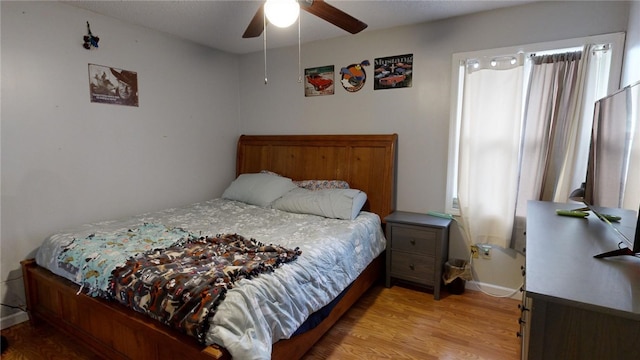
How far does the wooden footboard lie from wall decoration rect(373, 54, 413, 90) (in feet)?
5.88

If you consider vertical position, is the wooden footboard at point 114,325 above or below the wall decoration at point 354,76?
below

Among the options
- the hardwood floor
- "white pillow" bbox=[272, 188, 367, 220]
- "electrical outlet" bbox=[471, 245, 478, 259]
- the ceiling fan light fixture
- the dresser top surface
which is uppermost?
the ceiling fan light fixture

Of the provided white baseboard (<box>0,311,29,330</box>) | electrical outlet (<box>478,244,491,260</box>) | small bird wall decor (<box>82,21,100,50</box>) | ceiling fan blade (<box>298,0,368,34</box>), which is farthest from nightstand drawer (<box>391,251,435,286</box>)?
small bird wall decor (<box>82,21,100,50</box>)

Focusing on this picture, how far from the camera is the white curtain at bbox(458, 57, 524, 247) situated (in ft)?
8.15

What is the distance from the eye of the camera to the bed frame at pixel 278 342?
156 cm

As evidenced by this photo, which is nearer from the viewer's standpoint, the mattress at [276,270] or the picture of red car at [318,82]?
the mattress at [276,270]

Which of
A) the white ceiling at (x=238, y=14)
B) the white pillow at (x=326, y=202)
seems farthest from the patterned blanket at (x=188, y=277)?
the white ceiling at (x=238, y=14)

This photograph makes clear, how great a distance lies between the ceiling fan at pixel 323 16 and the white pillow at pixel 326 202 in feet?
4.43

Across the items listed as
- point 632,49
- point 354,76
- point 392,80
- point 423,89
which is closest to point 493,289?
point 423,89

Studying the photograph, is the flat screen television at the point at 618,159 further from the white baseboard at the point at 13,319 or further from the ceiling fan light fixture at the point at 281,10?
the white baseboard at the point at 13,319

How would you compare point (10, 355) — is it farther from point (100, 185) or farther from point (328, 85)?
point (328, 85)

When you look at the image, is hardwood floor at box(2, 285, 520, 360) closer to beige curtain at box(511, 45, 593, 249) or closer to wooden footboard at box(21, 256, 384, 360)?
wooden footboard at box(21, 256, 384, 360)

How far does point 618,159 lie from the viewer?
1.46 metres

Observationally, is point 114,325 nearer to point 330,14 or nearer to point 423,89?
point 330,14
